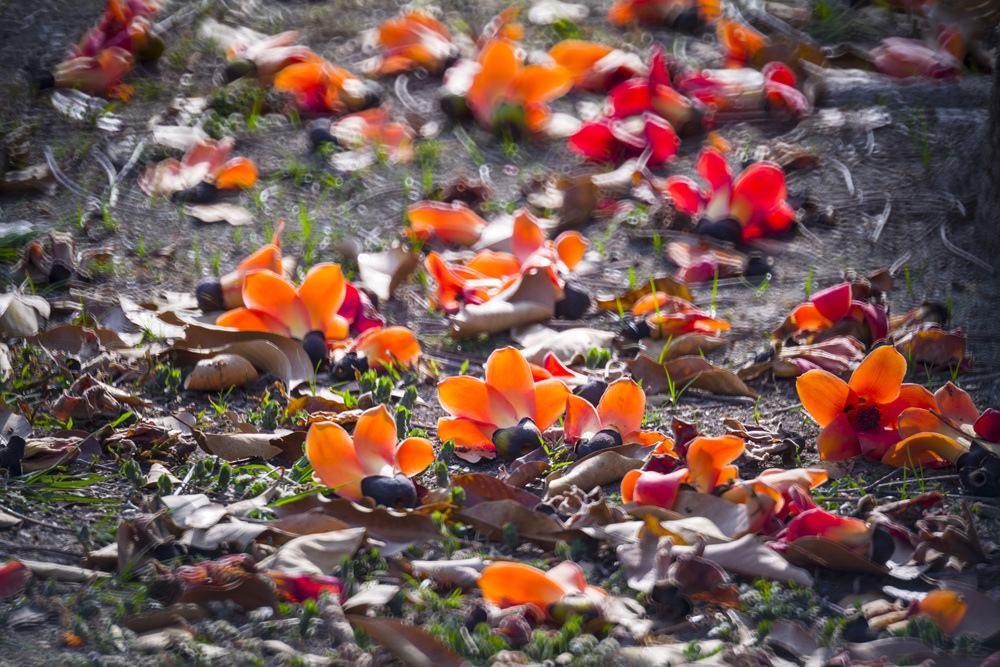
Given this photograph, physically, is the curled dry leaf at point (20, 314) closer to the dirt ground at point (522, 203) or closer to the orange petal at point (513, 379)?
the dirt ground at point (522, 203)

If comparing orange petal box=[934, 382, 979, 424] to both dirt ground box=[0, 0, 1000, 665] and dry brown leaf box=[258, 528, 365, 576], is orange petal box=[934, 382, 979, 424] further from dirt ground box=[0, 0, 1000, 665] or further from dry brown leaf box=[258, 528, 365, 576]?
dry brown leaf box=[258, 528, 365, 576]

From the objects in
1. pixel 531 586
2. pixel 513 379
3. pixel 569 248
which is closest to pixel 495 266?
pixel 569 248

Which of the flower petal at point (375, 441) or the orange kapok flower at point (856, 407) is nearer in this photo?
the flower petal at point (375, 441)

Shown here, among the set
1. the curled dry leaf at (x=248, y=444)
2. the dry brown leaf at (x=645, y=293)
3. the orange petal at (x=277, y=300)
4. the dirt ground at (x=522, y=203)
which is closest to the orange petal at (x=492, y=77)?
the dirt ground at (x=522, y=203)

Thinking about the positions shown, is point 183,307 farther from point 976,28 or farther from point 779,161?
point 976,28

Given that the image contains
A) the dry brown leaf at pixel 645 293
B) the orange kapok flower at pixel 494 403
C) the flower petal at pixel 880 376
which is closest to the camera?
the flower petal at pixel 880 376

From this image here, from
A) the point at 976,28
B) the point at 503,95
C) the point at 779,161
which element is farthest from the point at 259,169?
the point at 976,28
